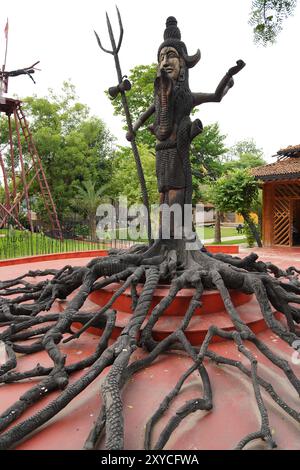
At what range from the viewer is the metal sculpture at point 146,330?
2.32 m

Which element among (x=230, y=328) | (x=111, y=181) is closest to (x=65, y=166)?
(x=111, y=181)

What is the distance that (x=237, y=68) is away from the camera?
4.09 m

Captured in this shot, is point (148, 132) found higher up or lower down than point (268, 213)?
higher up

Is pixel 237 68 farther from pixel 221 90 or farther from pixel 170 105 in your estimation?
pixel 170 105

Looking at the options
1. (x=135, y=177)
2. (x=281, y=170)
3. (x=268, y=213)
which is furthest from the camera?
(x=135, y=177)

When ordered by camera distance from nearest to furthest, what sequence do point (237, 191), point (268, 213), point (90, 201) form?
point (237, 191), point (268, 213), point (90, 201)

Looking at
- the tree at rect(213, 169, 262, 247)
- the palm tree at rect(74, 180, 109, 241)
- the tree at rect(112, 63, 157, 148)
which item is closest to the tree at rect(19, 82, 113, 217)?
the palm tree at rect(74, 180, 109, 241)

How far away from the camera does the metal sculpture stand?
2.32 meters

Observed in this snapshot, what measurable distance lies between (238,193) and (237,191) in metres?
0.11

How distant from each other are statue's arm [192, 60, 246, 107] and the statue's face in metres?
0.37

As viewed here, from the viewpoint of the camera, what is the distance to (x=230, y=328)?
3.59 m
